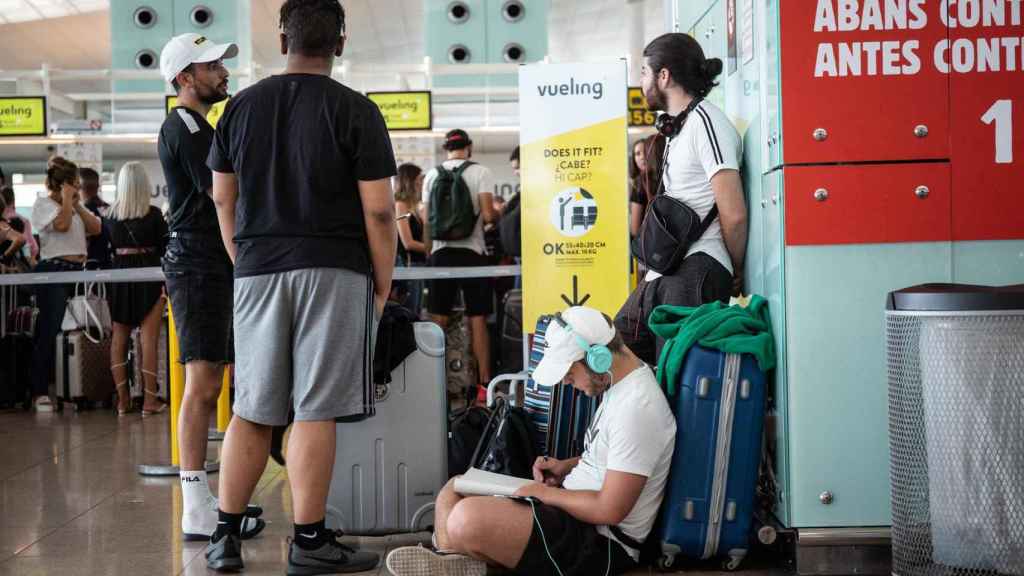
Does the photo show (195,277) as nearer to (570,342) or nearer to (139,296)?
(570,342)

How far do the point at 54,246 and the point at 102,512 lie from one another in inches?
157

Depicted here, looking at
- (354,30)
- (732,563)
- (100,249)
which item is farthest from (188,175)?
(354,30)

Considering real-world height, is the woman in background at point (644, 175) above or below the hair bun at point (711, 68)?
below

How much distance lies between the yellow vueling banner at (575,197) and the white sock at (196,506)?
204 centimetres

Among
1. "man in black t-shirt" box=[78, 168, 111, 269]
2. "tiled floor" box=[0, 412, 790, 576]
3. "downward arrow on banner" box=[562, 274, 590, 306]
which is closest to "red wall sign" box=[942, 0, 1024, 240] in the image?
"tiled floor" box=[0, 412, 790, 576]

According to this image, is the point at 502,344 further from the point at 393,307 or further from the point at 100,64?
the point at 100,64

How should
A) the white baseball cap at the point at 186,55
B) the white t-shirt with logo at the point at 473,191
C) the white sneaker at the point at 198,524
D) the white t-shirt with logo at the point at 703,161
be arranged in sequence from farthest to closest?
1. the white t-shirt with logo at the point at 473,191
2. the white baseball cap at the point at 186,55
3. the white sneaker at the point at 198,524
4. the white t-shirt with logo at the point at 703,161

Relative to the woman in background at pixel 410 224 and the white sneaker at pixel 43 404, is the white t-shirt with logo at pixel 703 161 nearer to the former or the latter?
the woman in background at pixel 410 224

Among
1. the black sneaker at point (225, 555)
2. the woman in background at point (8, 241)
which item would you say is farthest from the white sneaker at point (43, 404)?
the black sneaker at point (225, 555)

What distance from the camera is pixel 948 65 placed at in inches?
127

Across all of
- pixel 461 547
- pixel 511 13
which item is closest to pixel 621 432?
pixel 461 547

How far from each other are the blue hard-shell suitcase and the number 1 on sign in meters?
0.92

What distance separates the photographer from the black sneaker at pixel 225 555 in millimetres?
3436

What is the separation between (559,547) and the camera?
3.09m
